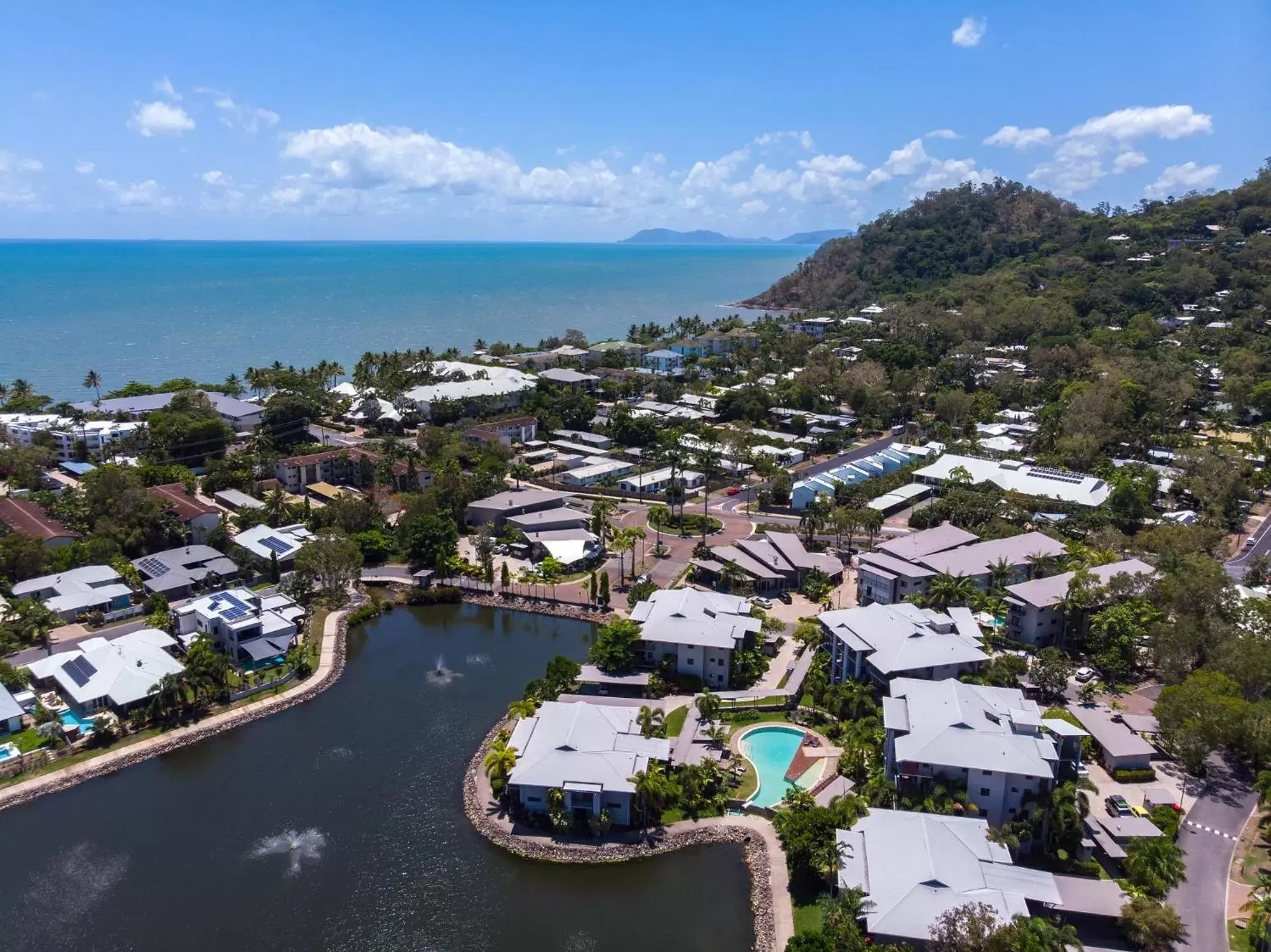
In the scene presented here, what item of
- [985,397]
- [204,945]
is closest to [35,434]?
[204,945]

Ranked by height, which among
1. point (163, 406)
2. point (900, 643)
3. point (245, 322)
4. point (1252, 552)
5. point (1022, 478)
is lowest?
point (1252, 552)

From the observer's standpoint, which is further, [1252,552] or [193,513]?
[1252,552]

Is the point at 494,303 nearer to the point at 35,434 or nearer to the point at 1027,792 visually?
the point at 35,434

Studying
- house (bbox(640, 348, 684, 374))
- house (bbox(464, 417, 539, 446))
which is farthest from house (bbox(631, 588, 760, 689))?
house (bbox(640, 348, 684, 374))

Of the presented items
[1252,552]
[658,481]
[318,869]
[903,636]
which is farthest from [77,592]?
[1252,552]

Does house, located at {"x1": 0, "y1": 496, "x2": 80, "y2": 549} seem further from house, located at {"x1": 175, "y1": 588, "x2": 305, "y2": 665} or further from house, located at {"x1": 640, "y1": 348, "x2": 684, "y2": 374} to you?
house, located at {"x1": 640, "y1": 348, "x2": 684, "y2": 374}

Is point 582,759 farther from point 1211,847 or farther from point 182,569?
point 182,569
